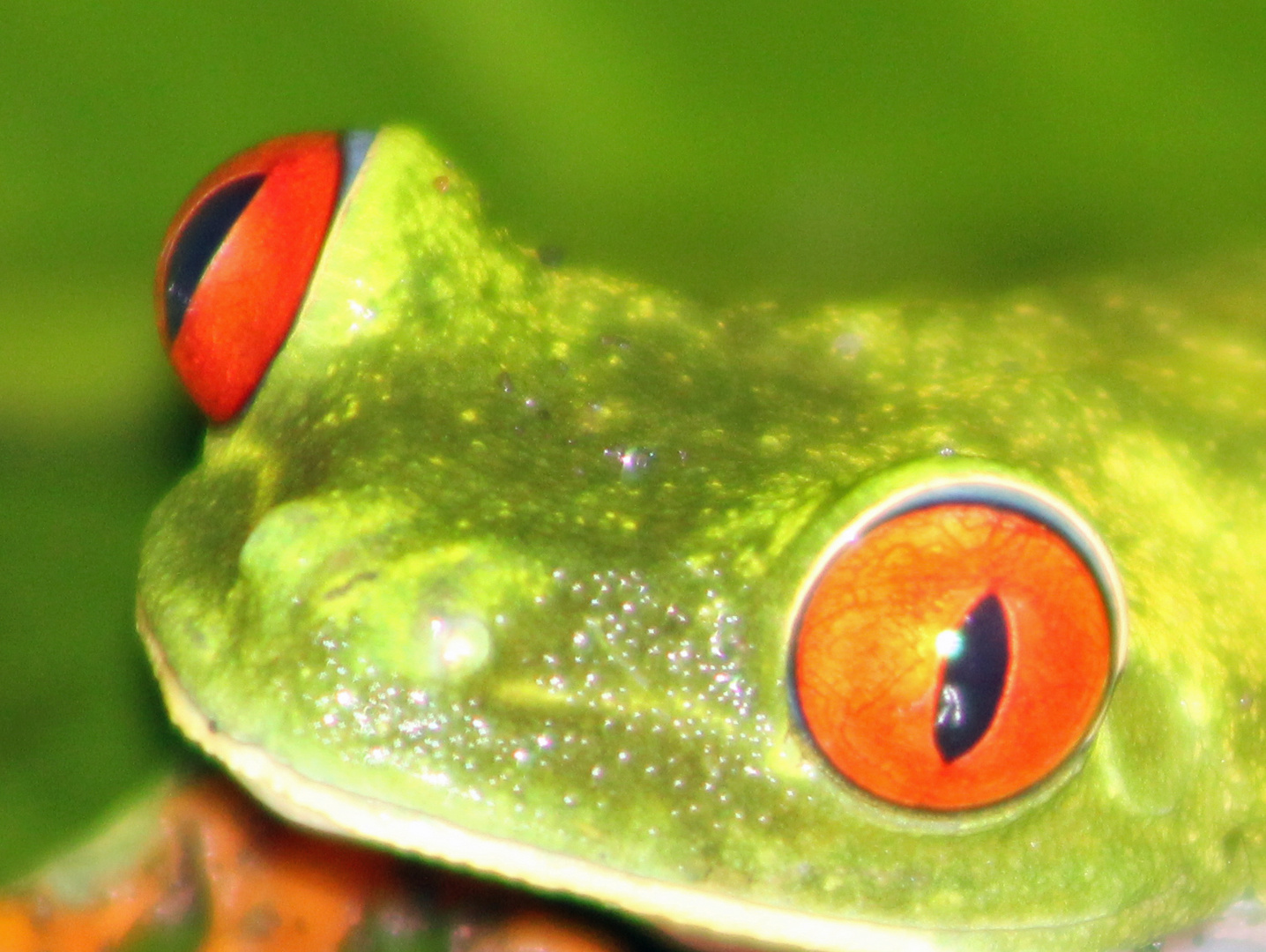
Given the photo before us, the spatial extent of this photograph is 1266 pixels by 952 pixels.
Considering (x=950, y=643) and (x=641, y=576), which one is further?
(x=641, y=576)

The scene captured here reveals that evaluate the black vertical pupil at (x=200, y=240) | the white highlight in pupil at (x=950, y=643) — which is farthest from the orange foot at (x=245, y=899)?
the white highlight in pupil at (x=950, y=643)

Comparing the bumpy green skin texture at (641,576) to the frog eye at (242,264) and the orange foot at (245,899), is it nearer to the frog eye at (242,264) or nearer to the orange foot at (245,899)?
the frog eye at (242,264)

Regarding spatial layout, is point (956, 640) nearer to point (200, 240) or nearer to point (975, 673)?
point (975, 673)

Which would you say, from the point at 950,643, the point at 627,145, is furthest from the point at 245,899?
the point at 627,145

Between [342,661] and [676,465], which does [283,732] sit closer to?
[342,661]

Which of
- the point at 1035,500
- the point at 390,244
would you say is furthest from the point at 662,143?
the point at 1035,500

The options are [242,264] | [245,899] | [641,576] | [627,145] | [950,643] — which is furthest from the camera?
[627,145]

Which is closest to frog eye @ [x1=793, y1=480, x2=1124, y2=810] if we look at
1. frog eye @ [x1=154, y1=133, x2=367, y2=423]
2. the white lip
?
the white lip
